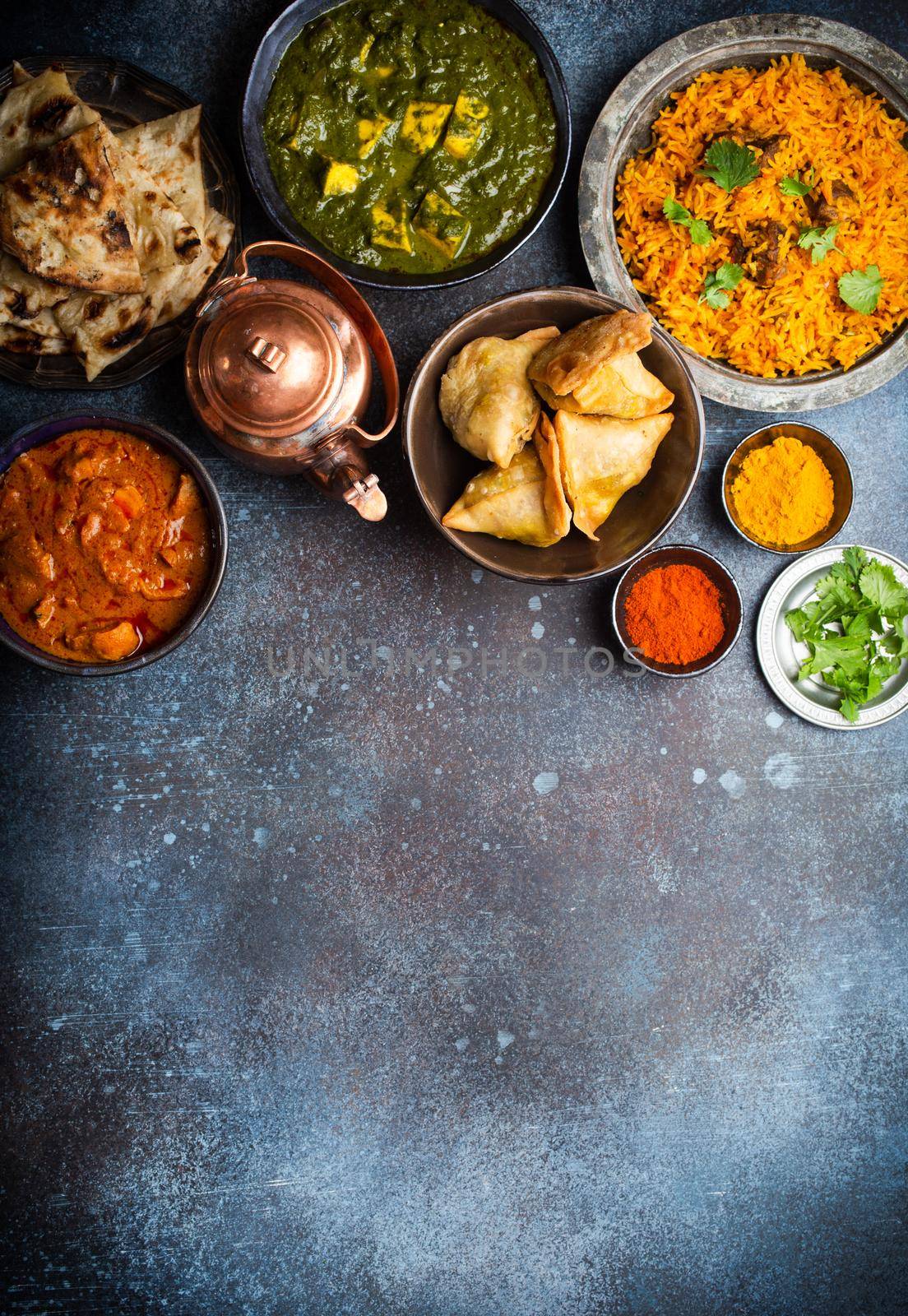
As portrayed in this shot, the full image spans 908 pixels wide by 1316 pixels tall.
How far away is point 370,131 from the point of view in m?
2.03

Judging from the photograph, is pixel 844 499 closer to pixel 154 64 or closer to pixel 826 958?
pixel 826 958

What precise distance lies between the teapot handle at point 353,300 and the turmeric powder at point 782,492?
1025mm

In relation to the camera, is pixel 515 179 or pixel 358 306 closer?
pixel 358 306

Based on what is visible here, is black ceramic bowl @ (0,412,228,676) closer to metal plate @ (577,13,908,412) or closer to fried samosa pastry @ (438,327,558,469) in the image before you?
fried samosa pastry @ (438,327,558,469)

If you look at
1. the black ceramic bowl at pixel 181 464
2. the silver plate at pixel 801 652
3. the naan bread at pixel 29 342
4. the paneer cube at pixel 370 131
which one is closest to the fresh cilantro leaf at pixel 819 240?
the silver plate at pixel 801 652

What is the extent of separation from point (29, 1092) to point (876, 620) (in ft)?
8.98

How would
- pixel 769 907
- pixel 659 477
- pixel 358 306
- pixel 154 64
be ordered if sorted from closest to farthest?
pixel 358 306 < pixel 659 477 < pixel 154 64 < pixel 769 907

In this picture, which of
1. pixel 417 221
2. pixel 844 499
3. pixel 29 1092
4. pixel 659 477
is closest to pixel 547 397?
pixel 659 477

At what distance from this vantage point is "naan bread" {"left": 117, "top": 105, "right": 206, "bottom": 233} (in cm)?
202

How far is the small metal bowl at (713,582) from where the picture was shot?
2244 millimetres

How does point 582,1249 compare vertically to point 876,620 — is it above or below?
below

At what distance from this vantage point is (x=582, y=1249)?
2.35 m

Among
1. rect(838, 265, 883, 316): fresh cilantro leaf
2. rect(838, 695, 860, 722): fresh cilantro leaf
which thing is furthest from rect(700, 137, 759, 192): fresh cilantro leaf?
rect(838, 695, 860, 722): fresh cilantro leaf

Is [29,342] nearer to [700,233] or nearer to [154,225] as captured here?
[154,225]
